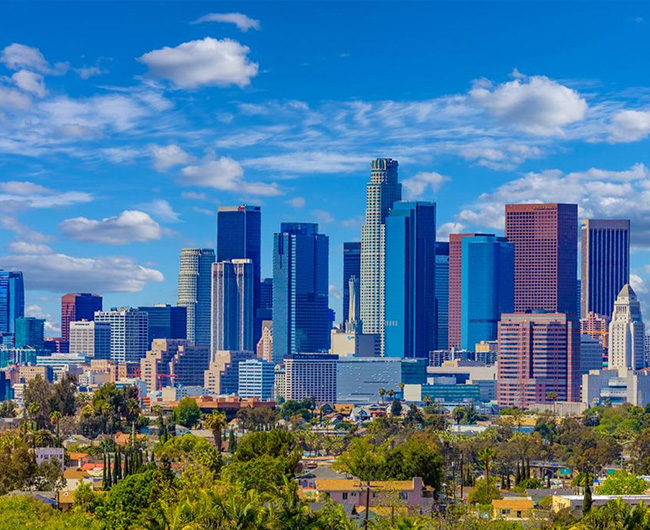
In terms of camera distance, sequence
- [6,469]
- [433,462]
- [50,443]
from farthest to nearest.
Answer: [50,443] < [433,462] < [6,469]

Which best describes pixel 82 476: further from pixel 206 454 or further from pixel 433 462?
pixel 433 462

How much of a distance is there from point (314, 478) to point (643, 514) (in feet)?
166

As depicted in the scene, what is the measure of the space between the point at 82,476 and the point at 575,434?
293 feet

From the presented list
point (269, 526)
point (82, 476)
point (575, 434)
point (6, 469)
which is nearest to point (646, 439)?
point (575, 434)

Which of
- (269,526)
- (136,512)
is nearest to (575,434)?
(136,512)

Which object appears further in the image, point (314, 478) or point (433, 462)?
point (314, 478)

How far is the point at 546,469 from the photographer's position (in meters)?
157

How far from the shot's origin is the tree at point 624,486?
347ft

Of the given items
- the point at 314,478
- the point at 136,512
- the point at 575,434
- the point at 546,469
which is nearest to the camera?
the point at 136,512

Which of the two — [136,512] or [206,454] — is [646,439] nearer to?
[206,454]

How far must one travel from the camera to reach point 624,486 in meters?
107

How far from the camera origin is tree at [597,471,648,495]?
10569 cm

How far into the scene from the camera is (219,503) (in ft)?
206

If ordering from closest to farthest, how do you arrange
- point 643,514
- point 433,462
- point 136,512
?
point 643,514 < point 136,512 < point 433,462
